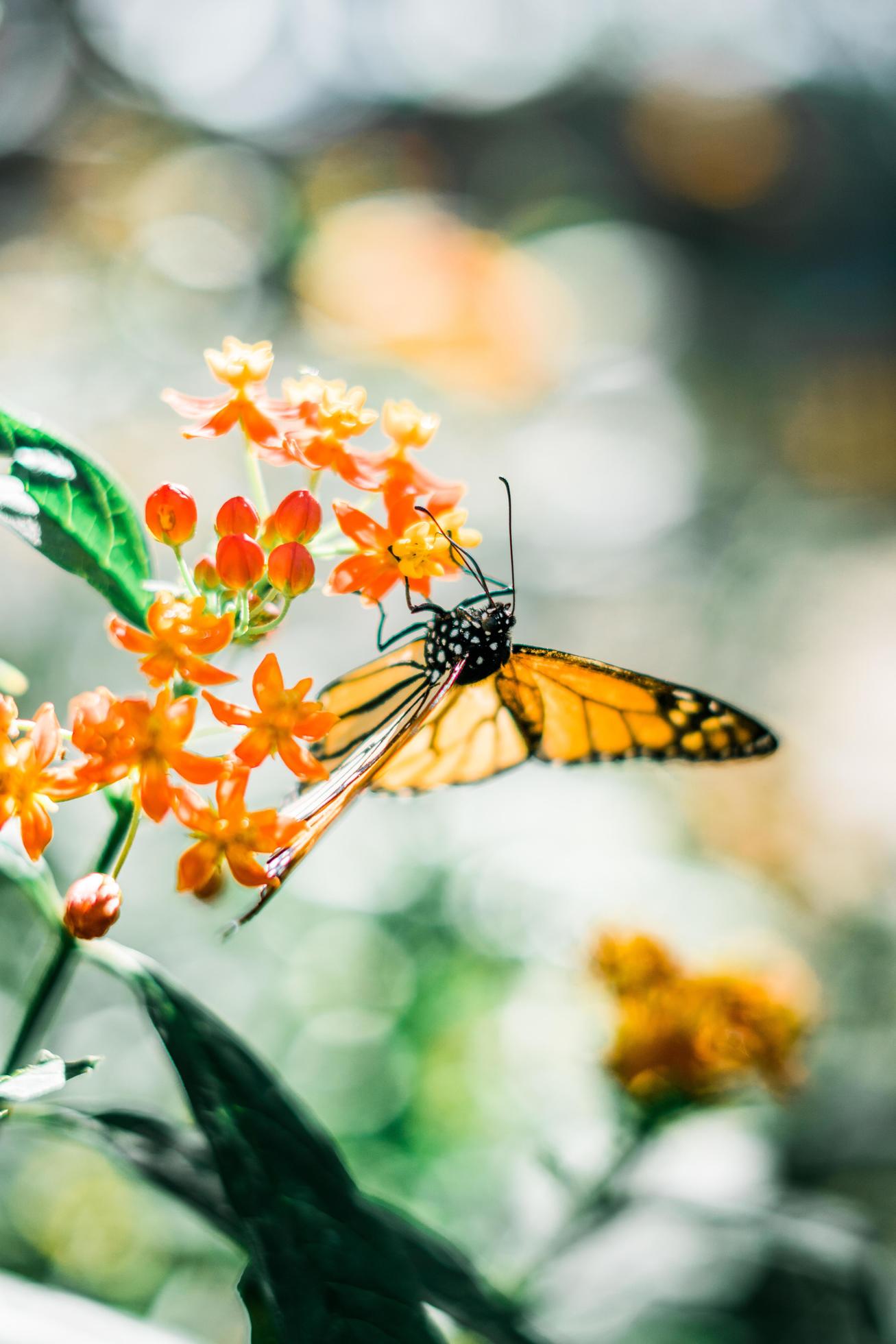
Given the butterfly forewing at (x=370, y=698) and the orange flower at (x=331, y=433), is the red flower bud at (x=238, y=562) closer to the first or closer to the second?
the orange flower at (x=331, y=433)

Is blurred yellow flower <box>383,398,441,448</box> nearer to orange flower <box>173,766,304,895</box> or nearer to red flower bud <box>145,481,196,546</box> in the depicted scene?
red flower bud <box>145,481,196,546</box>

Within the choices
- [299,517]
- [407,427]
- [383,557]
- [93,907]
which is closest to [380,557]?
[383,557]

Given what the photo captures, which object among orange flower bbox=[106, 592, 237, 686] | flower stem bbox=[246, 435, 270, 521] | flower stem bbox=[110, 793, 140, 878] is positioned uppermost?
flower stem bbox=[246, 435, 270, 521]

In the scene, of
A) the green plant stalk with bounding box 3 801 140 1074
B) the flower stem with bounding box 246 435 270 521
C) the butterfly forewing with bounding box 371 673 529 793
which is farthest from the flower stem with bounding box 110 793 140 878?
the butterfly forewing with bounding box 371 673 529 793

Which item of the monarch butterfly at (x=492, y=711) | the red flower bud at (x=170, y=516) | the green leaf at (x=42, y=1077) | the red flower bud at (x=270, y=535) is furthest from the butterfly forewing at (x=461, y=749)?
the green leaf at (x=42, y=1077)

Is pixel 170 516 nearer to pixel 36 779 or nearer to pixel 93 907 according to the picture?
pixel 36 779
